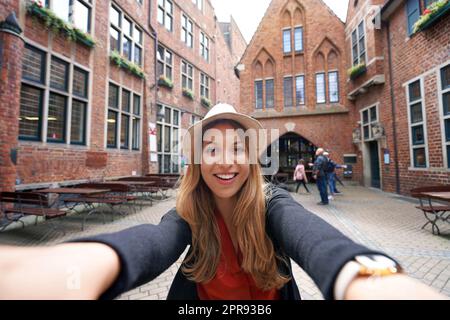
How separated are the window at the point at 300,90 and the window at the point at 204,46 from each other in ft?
24.7

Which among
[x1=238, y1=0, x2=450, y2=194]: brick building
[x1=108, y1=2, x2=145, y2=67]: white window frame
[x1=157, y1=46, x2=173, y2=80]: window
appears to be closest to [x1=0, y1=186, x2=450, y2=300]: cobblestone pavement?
[x1=238, y1=0, x2=450, y2=194]: brick building

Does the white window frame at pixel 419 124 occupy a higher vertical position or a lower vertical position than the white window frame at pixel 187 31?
lower

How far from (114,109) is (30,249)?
925 centimetres

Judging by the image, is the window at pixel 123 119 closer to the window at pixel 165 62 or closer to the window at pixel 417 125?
the window at pixel 165 62

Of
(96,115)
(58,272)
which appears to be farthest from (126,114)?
(58,272)

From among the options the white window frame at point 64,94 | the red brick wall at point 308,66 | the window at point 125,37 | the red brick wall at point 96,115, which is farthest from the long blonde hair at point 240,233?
the red brick wall at point 308,66

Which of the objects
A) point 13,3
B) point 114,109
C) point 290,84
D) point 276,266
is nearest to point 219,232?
point 276,266

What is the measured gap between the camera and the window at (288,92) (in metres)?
13.8

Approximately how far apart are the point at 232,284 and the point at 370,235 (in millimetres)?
4036

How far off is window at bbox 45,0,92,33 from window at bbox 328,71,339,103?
1239 cm

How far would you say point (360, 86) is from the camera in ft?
33.8

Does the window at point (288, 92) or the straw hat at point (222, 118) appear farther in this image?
the window at point (288, 92)

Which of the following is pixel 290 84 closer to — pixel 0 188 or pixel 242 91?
pixel 242 91

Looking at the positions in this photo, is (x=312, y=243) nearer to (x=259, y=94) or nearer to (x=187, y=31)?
(x=259, y=94)
